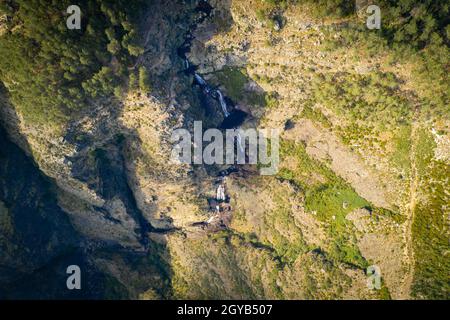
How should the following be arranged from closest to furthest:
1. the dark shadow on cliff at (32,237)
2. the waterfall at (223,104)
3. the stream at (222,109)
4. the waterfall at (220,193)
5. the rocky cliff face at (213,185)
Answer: the rocky cliff face at (213,185) → the stream at (222,109) → the dark shadow on cliff at (32,237) → the waterfall at (223,104) → the waterfall at (220,193)

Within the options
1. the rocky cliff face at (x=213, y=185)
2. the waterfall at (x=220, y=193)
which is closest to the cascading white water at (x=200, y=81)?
the rocky cliff face at (x=213, y=185)

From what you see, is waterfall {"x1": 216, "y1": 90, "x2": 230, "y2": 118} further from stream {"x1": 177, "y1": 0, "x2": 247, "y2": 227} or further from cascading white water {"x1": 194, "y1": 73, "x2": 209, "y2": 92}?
cascading white water {"x1": 194, "y1": 73, "x2": 209, "y2": 92}

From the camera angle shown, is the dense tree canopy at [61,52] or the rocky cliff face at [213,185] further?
the rocky cliff face at [213,185]

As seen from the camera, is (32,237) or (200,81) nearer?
(200,81)

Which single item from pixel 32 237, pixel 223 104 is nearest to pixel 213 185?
pixel 223 104

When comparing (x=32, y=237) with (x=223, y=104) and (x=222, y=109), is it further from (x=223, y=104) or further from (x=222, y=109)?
(x=223, y=104)

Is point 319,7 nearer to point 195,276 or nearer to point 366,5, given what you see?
point 366,5

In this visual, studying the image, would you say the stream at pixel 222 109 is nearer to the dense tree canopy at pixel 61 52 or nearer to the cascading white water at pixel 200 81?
the cascading white water at pixel 200 81

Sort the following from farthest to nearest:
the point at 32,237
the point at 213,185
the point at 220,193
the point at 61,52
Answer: the point at 220,193 → the point at 213,185 → the point at 32,237 → the point at 61,52

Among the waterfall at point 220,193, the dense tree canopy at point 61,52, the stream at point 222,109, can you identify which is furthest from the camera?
the waterfall at point 220,193
